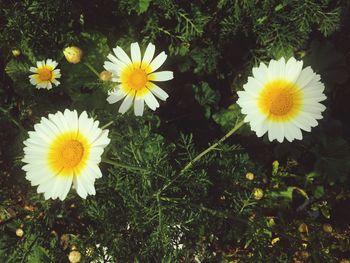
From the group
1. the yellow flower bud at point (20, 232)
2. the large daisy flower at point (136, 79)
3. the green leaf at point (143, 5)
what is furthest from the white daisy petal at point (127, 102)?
the yellow flower bud at point (20, 232)

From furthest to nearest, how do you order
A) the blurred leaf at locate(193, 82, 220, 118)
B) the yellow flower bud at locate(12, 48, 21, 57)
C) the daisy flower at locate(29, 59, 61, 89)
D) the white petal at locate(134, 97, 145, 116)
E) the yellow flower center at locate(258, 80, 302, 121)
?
the blurred leaf at locate(193, 82, 220, 118), the yellow flower bud at locate(12, 48, 21, 57), the daisy flower at locate(29, 59, 61, 89), the white petal at locate(134, 97, 145, 116), the yellow flower center at locate(258, 80, 302, 121)

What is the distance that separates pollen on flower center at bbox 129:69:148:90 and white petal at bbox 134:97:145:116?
68 millimetres

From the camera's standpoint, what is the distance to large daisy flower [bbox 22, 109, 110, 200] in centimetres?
154

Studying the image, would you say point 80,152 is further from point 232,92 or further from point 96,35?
point 232,92

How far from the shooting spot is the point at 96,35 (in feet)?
8.00

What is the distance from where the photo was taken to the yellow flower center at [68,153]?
1606 millimetres

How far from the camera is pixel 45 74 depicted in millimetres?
2246

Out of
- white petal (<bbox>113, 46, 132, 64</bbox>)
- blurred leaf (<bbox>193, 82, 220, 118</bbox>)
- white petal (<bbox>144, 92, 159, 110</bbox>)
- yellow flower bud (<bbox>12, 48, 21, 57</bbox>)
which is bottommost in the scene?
white petal (<bbox>144, 92, 159, 110</bbox>)

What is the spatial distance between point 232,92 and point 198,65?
362 mm

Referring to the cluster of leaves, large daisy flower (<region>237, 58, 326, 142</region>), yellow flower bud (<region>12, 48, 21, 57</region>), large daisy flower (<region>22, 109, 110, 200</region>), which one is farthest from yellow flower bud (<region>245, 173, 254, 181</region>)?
yellow flower bud (<region>12, 48, 21, 57</region>)

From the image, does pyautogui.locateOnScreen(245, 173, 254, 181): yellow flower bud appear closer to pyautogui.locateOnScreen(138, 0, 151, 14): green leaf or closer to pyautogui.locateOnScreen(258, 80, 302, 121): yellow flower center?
pyautogui.locateOnScreen(258, 80, 302, 121): yellow flower center

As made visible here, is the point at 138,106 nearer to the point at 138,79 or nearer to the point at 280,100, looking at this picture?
the point at 138,79

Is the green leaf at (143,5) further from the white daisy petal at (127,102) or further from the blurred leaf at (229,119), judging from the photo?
the blurred leaf at (229,119)

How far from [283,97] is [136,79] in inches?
27.2
